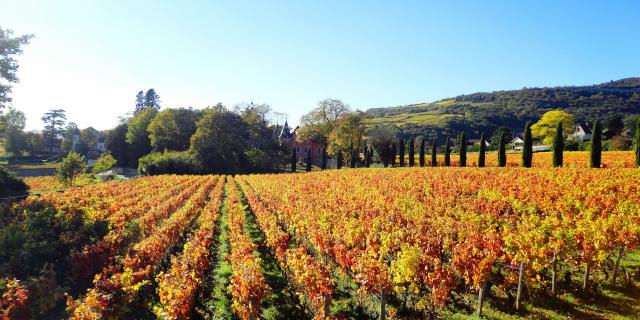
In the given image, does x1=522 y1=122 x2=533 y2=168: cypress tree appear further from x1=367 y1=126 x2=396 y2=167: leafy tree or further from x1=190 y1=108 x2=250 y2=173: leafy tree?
x1=190 y1=108 x2=250 y2=173: leafy tree

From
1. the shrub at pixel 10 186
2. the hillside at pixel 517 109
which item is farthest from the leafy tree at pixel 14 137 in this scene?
the hillside at pixel 517 109

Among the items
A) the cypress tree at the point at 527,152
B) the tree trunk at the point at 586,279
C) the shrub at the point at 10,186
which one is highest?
the cypress tree at the point at 527,152

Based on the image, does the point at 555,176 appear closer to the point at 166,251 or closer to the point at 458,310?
the point at 458,310

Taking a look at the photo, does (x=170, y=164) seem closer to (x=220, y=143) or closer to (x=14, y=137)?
(x=220, y=143)

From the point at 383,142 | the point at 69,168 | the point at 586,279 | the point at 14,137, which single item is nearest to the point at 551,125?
the point at 383,142

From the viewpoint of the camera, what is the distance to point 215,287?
1120 centimetres

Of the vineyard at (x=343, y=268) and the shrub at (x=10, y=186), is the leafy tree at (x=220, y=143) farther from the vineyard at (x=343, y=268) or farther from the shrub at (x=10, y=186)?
the vineyard at (x=343, y=268)

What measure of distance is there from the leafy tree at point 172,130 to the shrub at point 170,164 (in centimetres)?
731

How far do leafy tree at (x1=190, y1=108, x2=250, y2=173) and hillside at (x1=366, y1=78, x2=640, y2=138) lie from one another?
198 feet

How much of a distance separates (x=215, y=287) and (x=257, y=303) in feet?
10.9

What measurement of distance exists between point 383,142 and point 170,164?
102 ft

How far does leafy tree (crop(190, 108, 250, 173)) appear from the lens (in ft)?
178

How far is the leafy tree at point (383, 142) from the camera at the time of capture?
5781 centimetres

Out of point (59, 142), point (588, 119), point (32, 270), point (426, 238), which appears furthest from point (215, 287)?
point (588, 119)
